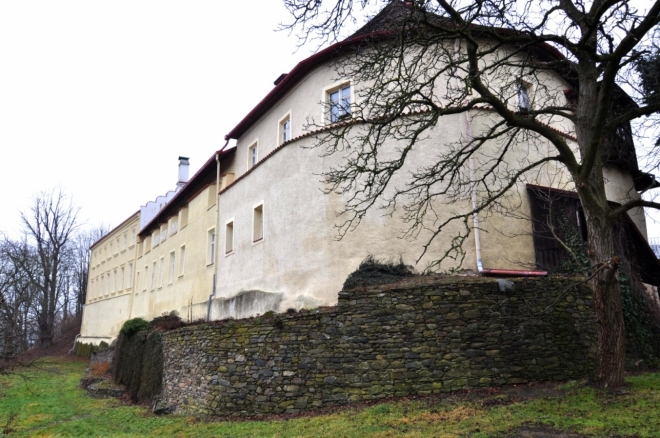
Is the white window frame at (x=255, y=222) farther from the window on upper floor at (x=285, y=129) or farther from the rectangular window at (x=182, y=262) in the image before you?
the rectangular window at (x=182, y=262)

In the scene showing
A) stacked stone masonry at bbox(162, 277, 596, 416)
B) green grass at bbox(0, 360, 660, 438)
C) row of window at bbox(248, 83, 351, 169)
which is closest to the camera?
green grass at bbox(0, 360, 660, 438)

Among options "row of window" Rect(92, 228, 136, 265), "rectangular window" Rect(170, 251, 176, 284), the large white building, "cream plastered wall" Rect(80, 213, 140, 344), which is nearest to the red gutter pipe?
the large white building

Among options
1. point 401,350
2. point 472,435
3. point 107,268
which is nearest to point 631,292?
point 401,350

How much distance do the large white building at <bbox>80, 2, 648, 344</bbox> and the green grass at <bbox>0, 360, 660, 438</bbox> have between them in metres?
3.81

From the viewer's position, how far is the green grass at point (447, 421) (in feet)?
23.5

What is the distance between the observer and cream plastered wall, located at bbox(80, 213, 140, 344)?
3669cm

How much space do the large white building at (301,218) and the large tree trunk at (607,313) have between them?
81.1 inches

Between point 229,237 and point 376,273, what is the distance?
875 centimetres

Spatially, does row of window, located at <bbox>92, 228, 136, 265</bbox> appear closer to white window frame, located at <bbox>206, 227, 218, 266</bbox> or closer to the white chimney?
the white chimney

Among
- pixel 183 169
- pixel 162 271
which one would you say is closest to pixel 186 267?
pixel 162 271

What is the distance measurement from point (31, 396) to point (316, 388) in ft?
50.1

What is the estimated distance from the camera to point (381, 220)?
1349cm

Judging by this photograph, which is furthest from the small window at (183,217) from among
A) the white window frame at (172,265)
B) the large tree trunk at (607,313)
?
the large tree trunk at (607,313)

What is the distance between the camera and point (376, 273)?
41.9 feet
